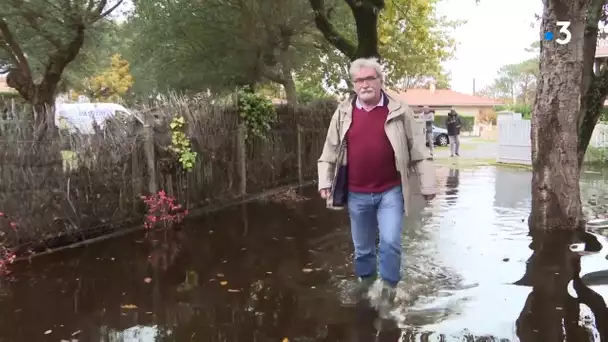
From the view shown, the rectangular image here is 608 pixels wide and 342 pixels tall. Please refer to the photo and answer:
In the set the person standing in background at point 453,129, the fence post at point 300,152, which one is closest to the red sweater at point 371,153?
the fence post at point 300,152

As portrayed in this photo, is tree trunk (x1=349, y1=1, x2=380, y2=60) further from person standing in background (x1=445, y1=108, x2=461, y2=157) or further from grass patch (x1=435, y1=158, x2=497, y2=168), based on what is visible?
person standing in background (x1=445, y1=108, x2=461, y2=157)

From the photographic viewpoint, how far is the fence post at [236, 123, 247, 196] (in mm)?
9984

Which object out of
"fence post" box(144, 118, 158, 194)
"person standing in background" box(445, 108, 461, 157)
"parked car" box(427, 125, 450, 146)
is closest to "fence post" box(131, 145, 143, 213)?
"fence post" box(144, 118, 158, 194)

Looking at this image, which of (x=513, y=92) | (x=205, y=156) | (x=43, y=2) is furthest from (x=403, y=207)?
(x=513, y=92)

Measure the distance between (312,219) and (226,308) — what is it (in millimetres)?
4190

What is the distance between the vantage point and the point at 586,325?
4141 millimetres

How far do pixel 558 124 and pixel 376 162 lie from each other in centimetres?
348

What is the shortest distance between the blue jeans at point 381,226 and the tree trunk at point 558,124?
322 cm

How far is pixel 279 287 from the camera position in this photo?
5.27 meters

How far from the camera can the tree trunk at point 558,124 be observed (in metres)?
6.70

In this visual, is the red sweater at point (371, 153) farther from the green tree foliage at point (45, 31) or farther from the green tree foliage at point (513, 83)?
the green tree foliage at point (513, 83)

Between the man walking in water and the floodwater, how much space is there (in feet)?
2.06

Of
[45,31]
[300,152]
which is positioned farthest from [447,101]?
[45,31]

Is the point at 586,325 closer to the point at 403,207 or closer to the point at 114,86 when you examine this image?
the point at 403,207
